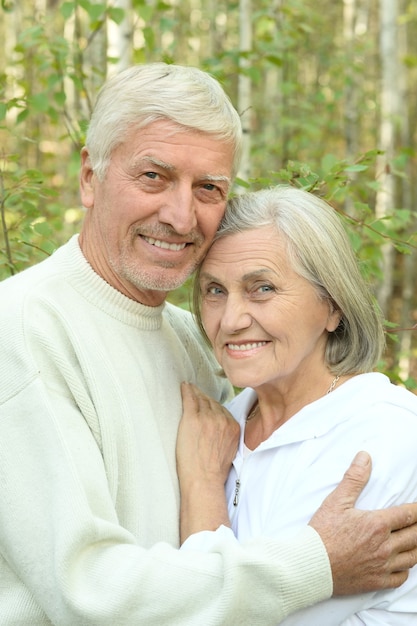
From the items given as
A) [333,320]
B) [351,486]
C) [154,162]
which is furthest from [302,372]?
[154,162]

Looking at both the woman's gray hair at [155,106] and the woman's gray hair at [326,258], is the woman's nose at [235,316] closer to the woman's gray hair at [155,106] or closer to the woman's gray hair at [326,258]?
the woman's gray hair at [326,258]

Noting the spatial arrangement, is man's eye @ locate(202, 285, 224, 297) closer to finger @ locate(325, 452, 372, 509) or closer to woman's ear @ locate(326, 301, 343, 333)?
woman's ear @ locate(326, 301, 343, 333)

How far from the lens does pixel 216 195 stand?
2.79 m

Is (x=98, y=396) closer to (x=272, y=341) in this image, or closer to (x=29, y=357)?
(x=29, y=357)

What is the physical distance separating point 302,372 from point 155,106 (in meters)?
1.04

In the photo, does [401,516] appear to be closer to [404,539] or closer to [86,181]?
[404,539]

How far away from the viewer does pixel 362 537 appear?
2297mm

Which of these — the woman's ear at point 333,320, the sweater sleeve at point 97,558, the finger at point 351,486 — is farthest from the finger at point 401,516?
the woman's ear at point 333,320

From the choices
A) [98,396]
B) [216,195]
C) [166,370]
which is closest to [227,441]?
[166,370]

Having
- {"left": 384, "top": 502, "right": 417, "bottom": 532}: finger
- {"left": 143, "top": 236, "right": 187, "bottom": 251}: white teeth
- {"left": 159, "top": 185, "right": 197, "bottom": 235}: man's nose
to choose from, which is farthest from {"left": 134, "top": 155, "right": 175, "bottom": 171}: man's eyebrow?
{"left": 384, "top": 502, "right": 417, "bottom": 532}: finger

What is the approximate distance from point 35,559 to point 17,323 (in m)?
0.67

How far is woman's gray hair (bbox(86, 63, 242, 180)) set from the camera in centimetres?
255

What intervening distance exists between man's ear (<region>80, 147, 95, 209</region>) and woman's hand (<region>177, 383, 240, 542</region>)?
2.47 ft

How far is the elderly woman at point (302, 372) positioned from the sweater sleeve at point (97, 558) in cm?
23
